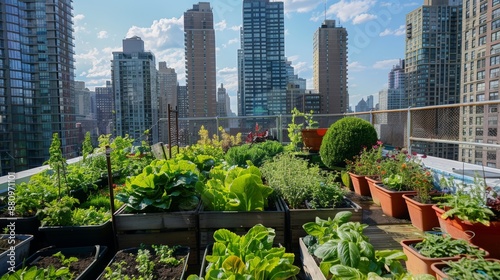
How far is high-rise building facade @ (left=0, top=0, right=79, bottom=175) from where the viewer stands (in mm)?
15086

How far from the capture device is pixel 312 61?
47.8 feet

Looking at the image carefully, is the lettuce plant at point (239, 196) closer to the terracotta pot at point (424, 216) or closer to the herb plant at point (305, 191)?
the herb plant at point (305, 191)

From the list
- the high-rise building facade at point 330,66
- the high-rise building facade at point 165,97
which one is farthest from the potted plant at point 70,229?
the high-rise building facade at point 330,66

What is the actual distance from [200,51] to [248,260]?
2011 centimetres

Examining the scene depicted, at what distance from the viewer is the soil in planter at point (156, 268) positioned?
1.55 m

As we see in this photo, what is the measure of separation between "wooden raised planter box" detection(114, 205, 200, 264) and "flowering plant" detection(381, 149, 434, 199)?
7.62 ft

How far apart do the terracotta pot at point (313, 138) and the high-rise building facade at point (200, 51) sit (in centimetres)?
1308

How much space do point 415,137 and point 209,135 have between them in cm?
510

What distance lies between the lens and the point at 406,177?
3393 mm

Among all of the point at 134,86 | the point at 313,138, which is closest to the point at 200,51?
the point at 134,86

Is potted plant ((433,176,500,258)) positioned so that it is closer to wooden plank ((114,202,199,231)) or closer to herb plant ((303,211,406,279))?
herb plant ((303,211,406,279))

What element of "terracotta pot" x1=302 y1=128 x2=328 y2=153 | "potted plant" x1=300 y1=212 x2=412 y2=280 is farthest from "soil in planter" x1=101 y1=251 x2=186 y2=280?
"terracotta pot" x1=302 y1=128 x2=328 y2=153

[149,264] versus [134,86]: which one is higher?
[134,86]

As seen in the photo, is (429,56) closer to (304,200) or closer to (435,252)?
(304,200)
